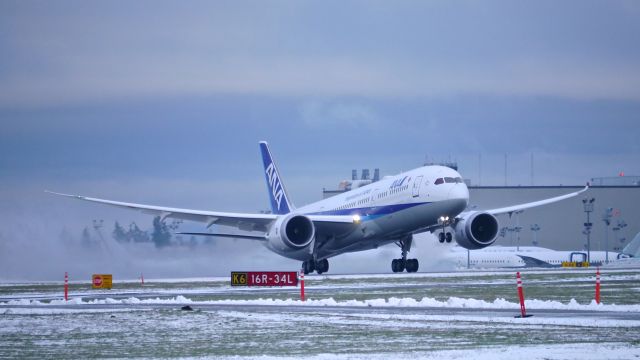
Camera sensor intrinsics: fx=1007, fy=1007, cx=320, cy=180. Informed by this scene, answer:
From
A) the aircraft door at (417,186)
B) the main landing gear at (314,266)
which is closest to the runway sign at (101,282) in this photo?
the main landing gear at (314,266)

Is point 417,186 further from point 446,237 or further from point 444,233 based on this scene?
point 446,237

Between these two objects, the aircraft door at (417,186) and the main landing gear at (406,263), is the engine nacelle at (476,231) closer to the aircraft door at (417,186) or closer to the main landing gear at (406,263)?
the main landing gear at (406,263)

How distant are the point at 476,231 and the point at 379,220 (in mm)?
6395

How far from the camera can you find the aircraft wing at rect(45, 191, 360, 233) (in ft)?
220

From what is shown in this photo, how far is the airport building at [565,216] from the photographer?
16450 cm

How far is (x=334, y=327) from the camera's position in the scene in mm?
26094

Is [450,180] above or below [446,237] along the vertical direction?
above

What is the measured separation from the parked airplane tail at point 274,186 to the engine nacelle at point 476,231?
777 inches

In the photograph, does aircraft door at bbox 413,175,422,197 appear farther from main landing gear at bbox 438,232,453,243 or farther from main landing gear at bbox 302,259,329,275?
main landing gear at bbox 302,259,329,275

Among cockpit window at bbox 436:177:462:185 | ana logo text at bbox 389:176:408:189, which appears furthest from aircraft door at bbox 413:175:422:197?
ana logo text at bbox 389:176:408:189

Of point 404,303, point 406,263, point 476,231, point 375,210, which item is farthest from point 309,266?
point 404,303

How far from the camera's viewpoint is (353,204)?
228 feet

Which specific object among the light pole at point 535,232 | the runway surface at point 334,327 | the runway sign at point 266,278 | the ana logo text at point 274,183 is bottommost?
the runway surface at point 334,327

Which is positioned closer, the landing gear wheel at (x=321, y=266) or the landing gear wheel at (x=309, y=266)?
the landing gear wheel at (x=309, y=266)
